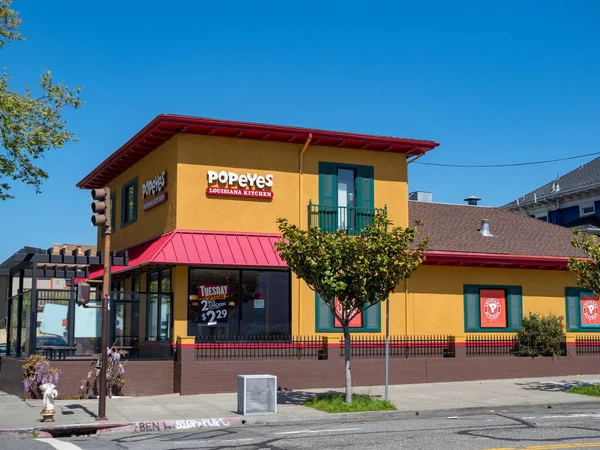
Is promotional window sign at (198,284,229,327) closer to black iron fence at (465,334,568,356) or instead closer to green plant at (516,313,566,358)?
black iron fence at (465,334,568,356)

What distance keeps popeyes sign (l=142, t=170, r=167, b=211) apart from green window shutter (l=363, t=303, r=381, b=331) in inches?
269

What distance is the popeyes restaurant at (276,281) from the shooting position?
67.1 feet

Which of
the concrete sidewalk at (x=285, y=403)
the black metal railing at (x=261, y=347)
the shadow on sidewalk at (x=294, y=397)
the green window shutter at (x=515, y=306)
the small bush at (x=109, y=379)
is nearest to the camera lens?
the concrete sidewalk at (x=285, y=403)

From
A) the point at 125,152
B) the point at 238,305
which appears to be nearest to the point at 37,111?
the point at 125,152

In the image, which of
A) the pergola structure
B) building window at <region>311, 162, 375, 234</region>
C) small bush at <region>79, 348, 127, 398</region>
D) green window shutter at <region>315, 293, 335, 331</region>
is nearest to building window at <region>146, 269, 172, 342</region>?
the pergola structure

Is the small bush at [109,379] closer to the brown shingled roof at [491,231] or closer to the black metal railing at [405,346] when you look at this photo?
the black metal railing at [405,346]

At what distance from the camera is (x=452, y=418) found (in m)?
15.4

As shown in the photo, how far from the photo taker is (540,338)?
24.1m

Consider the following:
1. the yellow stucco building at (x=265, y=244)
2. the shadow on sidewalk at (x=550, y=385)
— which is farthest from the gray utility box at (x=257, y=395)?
the shadow on sidewalk at (x=550, y=385)

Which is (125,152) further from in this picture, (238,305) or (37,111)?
(238,305)

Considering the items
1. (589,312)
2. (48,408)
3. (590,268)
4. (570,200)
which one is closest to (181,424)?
(48,408)

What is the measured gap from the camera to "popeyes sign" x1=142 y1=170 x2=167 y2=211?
2192 cm

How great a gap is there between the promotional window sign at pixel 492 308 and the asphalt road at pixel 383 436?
940 cm

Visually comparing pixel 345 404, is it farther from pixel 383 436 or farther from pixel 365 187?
pixel 365 187
